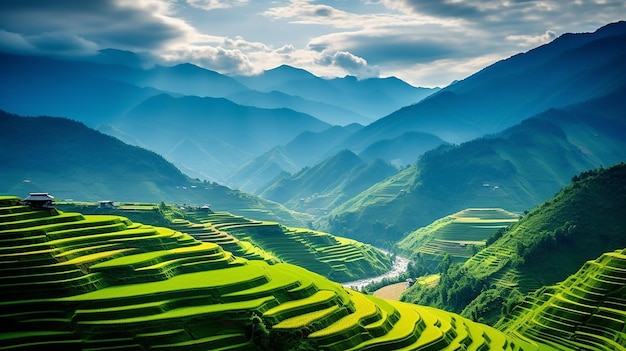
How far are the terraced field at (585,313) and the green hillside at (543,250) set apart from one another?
8.23 metres

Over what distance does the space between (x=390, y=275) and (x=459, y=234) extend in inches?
812

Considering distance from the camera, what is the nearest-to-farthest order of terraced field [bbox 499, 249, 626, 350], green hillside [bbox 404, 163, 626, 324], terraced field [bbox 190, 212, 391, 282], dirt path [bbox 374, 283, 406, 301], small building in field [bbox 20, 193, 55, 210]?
small building in field [bbox 20, 193, 55, 210]
terraced field [bbox 499, 249, 626, 350]
green hillside [bbox 404, 163, 626, 324]
dirt path [bbox 374, 283, 406, 301]
terraced field [bbox 190, 212, 391, 282]

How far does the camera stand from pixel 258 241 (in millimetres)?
126000

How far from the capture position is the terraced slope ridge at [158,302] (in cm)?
4200

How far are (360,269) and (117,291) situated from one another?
9343 cm

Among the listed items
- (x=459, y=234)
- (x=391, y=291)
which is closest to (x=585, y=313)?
(x=391, y=291)

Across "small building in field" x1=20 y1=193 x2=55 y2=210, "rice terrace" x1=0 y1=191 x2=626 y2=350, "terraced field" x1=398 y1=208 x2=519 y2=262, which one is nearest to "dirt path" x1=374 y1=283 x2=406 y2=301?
"terraced field" x1=398 y1=208 x2=519 y2=262

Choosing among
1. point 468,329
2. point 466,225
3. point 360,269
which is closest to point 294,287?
point 468,329

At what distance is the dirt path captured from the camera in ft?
363

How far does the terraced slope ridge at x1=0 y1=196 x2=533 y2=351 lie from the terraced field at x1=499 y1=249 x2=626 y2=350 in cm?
623

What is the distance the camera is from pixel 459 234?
146 m

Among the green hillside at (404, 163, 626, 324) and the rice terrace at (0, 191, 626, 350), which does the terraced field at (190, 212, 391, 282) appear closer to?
the green hillside at (404, 163, 626, 324)

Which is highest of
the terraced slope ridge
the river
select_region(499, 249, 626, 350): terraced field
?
the terraced slope ridge

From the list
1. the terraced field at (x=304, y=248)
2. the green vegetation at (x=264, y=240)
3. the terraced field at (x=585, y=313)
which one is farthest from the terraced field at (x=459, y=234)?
the terraced field at (x=585, y=313)
